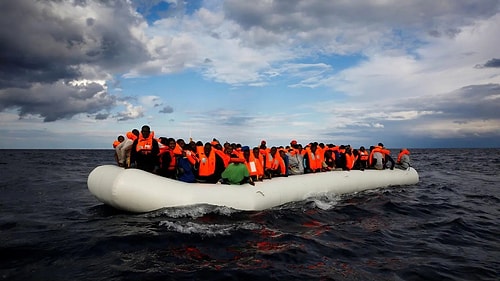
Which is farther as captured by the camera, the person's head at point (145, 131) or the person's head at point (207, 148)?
the person's head at point (207, 148)

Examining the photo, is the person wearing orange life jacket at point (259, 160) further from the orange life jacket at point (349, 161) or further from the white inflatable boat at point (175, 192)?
the orange life jacket at point (349, 161)

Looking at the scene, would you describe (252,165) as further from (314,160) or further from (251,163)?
(314,160)

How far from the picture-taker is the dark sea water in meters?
5.30

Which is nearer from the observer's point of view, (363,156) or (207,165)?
(207,165)

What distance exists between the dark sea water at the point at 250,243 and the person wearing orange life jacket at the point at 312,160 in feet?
6.78

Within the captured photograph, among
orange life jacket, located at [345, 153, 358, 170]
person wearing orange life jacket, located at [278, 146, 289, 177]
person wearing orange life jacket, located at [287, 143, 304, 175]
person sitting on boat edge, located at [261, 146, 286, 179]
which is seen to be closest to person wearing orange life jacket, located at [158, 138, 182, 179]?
person sitting on boat edge, located at [261, 146, 286, 179]

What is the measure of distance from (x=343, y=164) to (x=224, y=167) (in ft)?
20.3

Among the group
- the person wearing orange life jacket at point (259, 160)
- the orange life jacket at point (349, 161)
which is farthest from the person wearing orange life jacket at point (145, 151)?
the orange life jacket at point (349, 161)

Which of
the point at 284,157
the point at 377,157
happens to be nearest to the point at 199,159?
the point at 284,157

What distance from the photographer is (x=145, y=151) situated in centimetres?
852

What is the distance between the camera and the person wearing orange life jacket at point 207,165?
922 cm

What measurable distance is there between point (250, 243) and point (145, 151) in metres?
3.55

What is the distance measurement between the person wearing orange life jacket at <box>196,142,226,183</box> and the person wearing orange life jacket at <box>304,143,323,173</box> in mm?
4559

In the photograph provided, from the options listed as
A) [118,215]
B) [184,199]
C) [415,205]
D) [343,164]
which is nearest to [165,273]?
[184,199]
